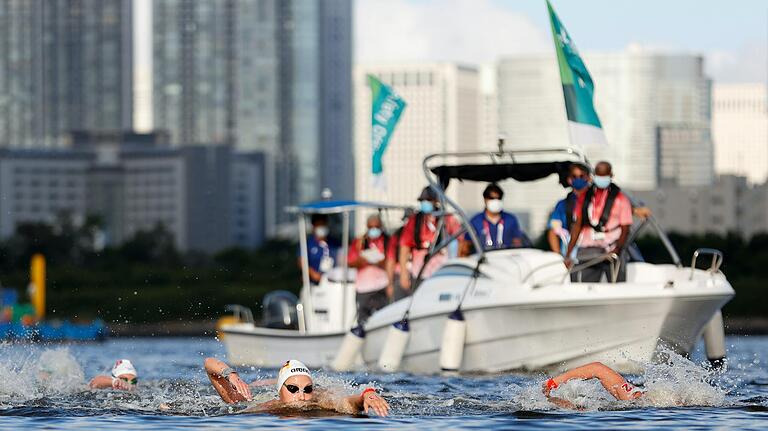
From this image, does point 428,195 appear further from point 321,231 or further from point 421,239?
point 321,231

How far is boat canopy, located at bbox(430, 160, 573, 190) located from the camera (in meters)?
25.6

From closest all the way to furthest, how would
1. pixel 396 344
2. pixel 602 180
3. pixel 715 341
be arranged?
pixel 602 180 → pixel 715 341 → pixel 396 344

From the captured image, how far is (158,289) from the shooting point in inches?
4589

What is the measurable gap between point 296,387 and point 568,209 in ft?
24.9

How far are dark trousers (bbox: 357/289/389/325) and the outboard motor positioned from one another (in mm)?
3295

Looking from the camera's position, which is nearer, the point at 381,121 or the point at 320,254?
the point at 320,254

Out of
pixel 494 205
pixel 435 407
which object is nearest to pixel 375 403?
pixel 435 407

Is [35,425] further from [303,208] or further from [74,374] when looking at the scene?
[303,208]

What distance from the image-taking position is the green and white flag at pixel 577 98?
25.6m

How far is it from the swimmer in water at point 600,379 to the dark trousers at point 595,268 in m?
5.24

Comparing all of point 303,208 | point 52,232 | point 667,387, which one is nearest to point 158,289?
point 52,232

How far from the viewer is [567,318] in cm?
2333

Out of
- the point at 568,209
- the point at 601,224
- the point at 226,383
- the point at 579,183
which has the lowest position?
the point at 226,383

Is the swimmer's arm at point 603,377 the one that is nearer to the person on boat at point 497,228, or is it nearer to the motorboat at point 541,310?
the motorboat at point 541,310
